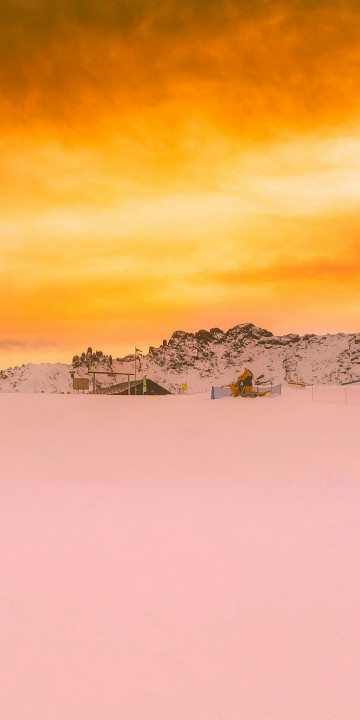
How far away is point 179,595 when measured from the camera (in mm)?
6023

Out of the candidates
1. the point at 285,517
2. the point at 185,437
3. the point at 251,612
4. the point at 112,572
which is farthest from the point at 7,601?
the point at 185,437

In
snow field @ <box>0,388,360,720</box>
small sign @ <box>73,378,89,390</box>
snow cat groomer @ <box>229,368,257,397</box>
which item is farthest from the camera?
small sign @ <box>73,378,89,390</box>

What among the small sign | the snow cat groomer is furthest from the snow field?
the small sign

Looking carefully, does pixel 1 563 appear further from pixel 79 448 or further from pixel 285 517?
pixel 79 448

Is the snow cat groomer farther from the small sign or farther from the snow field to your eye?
the snow field

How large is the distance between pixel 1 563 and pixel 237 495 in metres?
5.12

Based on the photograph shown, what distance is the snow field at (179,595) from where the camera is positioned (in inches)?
171

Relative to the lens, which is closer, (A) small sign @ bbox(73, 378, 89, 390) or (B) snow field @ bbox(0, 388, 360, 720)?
(B) snow field @ bbox(0, 388, 360, 720)

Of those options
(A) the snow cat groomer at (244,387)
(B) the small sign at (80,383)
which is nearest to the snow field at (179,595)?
(A) the snow cat groomer at (244,387)

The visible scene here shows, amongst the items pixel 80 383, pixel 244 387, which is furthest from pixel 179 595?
pixel 80 383

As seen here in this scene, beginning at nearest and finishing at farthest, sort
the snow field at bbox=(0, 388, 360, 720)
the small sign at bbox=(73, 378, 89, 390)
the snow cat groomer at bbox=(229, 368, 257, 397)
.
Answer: the snow field at bbox=(0, 388, 360, 720) → the snow cat groomer at bbox=(229, 368, 257, 397) → the small sign at bbox=(73, 378, 89, 390)

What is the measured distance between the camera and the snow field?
4332mm

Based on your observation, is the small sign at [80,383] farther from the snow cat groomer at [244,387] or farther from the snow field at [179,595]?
the snow field at [179,595]

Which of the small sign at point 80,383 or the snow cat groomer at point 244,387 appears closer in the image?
the snow cat groomer at point 244,387
